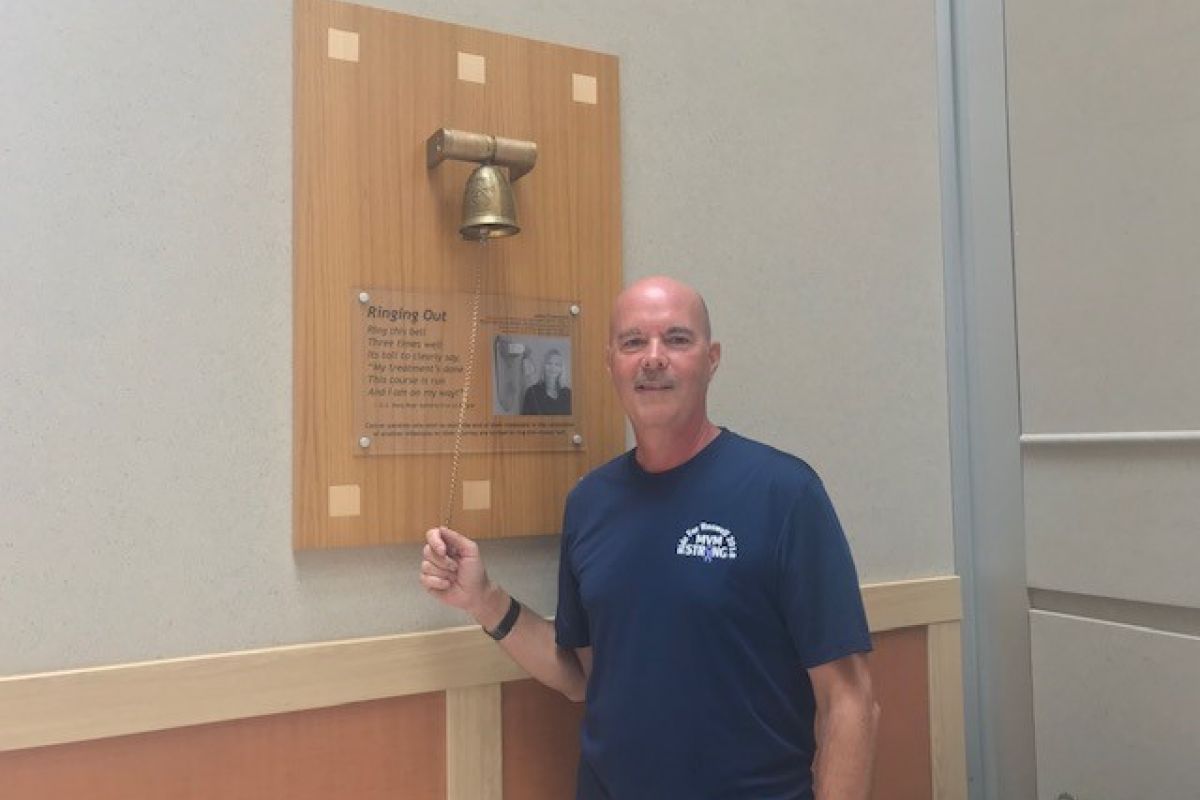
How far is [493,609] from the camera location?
4.74ft

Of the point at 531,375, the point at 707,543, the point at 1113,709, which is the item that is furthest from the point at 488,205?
the point at 1113,709

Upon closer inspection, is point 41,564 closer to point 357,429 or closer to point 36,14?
point 357,429

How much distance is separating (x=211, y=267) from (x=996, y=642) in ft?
5.31

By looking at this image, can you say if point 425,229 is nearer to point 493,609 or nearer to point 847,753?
point 493,609

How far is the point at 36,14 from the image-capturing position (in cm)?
130

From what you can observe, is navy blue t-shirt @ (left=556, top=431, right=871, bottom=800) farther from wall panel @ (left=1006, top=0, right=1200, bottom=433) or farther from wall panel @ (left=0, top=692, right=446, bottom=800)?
wall panel @ (left=1006, top=0, right=1200, bottom=433)

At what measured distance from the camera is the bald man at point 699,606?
1321 mm

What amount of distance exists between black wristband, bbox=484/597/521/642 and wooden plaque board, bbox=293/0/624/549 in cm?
14

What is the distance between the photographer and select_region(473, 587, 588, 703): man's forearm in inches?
57.4

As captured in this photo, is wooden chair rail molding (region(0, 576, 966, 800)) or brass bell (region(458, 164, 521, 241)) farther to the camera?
brass bell (region(458, 164, 521, 241))

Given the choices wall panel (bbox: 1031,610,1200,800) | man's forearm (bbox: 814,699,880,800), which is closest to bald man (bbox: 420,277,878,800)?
man's forearm (bbox: 814,699,880,800)

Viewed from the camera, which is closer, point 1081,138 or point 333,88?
point 333,88

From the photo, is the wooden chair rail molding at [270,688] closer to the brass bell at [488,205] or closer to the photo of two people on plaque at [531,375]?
the photo of two people on plaque at [531,375]

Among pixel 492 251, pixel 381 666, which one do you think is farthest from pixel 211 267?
pixel 381 666
